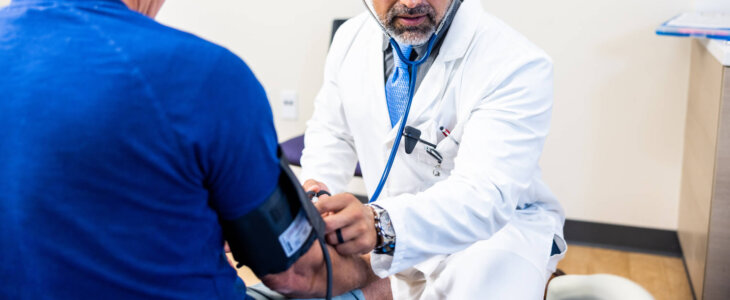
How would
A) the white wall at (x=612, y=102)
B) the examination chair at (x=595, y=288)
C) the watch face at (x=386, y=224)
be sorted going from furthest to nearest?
1. the white wall at (x=612, y=102)
2. the examination chair at (x=595, y=288)
3. the watch face at (x=386, y=224)

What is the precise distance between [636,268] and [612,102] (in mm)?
599

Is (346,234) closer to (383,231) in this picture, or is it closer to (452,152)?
(383,231)

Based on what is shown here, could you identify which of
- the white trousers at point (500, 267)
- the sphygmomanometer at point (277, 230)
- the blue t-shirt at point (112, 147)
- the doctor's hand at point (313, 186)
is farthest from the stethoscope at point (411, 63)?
the blue t-shirt at point (112, 147)

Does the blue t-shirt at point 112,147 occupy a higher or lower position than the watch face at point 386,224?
higher

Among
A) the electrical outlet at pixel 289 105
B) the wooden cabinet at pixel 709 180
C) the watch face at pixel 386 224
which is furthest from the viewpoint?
the electrical outlet at pixel 289 105

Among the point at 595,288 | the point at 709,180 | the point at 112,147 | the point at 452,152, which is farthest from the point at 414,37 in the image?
the point at 709,180

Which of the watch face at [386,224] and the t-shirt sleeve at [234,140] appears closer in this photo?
the t-shirt sleeve at [234,140]

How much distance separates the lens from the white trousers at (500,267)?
4.84ft

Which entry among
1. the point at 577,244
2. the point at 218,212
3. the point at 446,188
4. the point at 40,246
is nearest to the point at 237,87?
the point at 218,212

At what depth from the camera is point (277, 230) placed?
0.91 metres

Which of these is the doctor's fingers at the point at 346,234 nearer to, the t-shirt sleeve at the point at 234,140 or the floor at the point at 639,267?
the t-shirt sleeve at the point at 234,140

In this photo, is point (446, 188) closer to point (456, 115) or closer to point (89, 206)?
point (456, 115)

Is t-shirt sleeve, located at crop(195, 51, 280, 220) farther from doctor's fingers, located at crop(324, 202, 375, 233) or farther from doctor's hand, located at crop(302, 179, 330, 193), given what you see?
doctor's hand, located at crop(302, 179, 330, 193)

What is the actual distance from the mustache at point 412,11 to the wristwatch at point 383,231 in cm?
49
